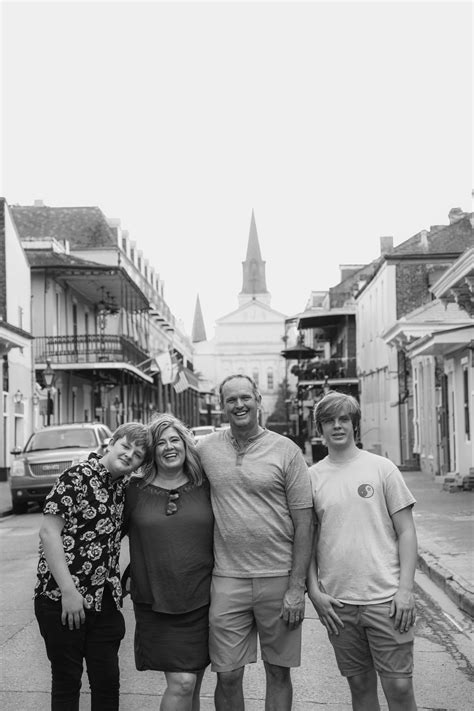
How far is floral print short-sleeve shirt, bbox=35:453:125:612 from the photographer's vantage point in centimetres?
414

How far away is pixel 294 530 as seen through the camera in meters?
4.24

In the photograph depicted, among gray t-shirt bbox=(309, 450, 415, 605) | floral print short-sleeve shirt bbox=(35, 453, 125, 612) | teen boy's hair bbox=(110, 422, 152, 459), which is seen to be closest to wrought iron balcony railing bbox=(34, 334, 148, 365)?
teen boy's hair bbox=(110, 422, 152, 459)

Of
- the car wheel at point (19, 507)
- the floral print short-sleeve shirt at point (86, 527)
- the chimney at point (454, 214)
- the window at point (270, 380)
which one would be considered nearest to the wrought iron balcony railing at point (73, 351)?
the car wheel at point (19, 507)

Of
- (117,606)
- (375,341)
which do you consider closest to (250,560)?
(117,606)

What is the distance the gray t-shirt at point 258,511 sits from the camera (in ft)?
13.8

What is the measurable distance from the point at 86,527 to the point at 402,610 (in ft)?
4.74

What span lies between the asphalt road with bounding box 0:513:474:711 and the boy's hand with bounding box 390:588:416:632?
159 centimetres

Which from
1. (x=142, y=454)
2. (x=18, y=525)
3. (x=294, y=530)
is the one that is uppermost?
(x=142, y=454)

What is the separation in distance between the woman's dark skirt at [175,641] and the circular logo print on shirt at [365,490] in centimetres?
89

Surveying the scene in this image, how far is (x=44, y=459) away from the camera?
17953mm

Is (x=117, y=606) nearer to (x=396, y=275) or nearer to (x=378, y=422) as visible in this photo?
(x=396, y=275)

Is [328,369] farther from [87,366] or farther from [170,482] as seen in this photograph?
[170,482]

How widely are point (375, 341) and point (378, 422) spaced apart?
3.41 metres

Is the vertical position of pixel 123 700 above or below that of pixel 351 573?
below
